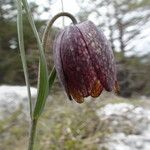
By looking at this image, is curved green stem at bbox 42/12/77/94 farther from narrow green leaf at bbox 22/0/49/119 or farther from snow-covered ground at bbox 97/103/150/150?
snow-covered ground at bbox 97/103/150/150

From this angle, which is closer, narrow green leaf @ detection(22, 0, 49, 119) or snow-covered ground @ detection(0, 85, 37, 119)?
narrow green leaf @ detection(22, 0, 49, 119)

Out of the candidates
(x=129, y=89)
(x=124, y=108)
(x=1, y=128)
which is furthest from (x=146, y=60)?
(x=1, y=128)

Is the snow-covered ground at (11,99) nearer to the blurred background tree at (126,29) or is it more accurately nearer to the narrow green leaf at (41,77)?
the blurred background tree at (126,29)

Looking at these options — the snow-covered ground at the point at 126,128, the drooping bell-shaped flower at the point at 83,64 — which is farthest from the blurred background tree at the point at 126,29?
the drooping bell-shaped flower at the point at 83,64

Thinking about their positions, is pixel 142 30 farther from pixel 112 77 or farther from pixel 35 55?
pixel 112 77

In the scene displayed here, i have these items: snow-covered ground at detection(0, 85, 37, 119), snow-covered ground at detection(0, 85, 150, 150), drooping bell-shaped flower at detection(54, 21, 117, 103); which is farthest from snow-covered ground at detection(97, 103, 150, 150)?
drooping bell-shaped flower at detection(54, 21, 117, 103)

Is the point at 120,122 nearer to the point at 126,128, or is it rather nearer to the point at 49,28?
the point at 126,128
